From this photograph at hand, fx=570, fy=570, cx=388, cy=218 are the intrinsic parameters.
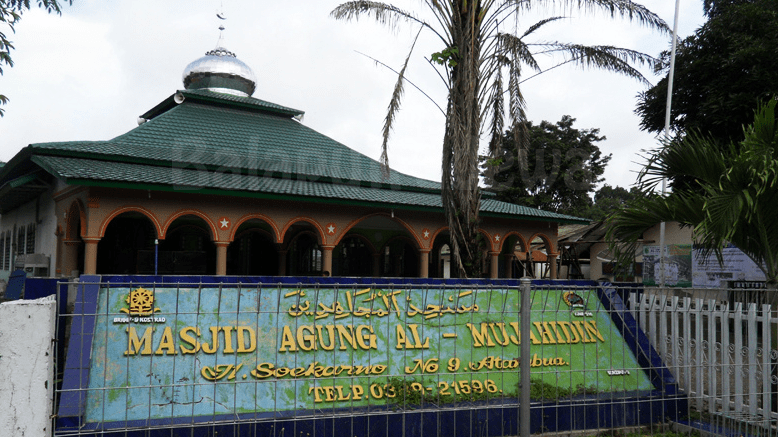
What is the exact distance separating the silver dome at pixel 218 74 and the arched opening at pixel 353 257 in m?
7.01

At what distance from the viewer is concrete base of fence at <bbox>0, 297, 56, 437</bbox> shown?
2.75 m

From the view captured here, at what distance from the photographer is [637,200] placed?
6.34 m

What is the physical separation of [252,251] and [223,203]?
3.69 meters

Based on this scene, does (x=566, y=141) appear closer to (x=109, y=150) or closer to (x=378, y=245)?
(x=378, y=245)

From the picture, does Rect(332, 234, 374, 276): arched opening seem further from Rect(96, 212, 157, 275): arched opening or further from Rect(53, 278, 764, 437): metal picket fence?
Rect(53, 278, 764, 437): metal picket fence

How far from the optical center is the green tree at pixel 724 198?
5.29m

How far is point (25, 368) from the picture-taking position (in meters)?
2.79

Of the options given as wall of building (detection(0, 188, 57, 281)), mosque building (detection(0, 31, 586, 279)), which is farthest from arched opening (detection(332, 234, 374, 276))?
wall of building (detection(0, 188, 57, 281))

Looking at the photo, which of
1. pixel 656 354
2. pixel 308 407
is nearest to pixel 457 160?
pixel 656 354

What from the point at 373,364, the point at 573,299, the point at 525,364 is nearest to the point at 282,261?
the point at 573,299

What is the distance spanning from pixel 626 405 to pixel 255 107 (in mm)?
16236

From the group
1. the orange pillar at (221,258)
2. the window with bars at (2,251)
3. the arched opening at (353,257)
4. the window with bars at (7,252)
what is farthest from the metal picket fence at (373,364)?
the window with bars at (2,251)

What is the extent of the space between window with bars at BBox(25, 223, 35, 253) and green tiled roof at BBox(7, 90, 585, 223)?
2.74 metres

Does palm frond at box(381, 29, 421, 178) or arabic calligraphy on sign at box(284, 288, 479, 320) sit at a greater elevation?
palm frond at box(381, 29, 421, 178)
